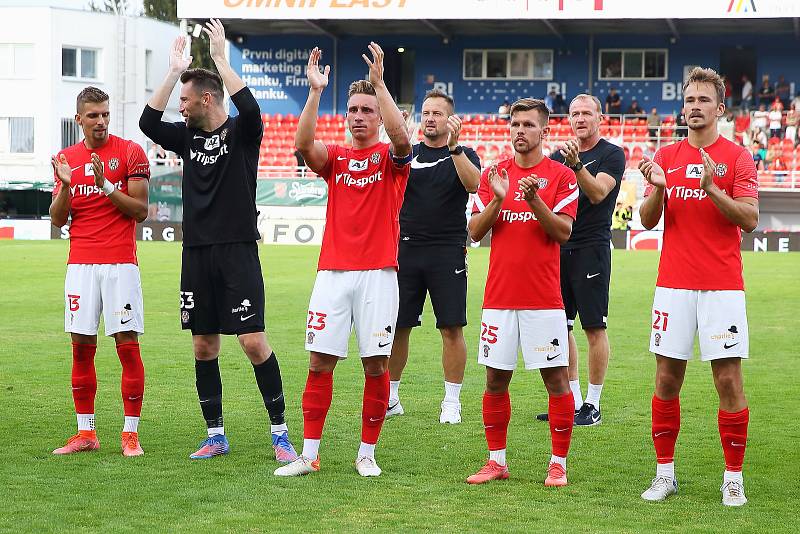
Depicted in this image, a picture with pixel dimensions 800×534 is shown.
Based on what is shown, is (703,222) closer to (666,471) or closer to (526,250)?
(526,250)

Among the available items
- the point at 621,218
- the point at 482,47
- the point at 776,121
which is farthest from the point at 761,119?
the point at 482,47

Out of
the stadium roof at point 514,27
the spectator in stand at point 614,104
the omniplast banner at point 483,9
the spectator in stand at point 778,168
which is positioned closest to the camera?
the spectator in stand at point 778,168

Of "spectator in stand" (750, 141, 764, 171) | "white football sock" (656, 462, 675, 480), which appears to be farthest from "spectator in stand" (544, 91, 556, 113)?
"white football sock" (656, 462, 675, 480)

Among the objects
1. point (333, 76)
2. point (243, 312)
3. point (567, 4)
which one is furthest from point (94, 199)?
point (333, 76)

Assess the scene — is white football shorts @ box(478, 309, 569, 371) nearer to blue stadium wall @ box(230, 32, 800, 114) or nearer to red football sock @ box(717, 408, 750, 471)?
red football sock @ box(717, 408, 750, 471)

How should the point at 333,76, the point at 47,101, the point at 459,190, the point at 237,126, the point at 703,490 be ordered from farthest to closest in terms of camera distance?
the point at 47,101
the point at 333,76
the point at 459,190
the point at 237,126
the point at 703,490

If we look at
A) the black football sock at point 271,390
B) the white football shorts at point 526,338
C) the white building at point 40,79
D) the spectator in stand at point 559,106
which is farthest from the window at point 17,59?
the white football shorts at point 526,338

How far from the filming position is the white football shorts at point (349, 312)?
6703 mm

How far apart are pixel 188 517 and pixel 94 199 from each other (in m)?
2.45

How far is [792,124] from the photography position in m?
36.6

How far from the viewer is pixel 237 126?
276 inches

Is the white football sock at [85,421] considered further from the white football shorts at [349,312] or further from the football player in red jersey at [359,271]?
the white football shorts at [349,312]

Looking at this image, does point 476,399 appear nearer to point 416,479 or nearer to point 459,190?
point 459,190

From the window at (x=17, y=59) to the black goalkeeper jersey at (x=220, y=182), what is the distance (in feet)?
155
